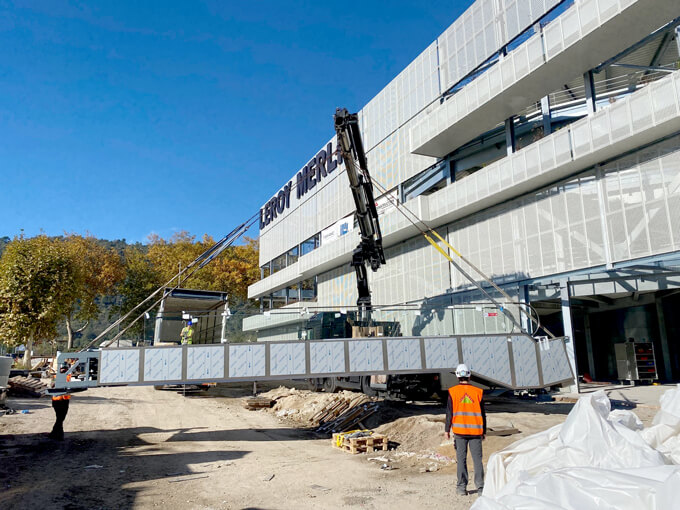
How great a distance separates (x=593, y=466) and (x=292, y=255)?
38507 mm

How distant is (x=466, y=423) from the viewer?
6.79m

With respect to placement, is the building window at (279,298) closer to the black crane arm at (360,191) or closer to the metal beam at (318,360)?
the black crane arm at (360,191)

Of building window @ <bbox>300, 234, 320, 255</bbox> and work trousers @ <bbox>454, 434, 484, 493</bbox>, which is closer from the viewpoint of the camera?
work trousers @ <bbox>454, 434, 484, 493</bbox>

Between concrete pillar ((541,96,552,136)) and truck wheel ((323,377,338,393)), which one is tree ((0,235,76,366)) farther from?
Result: concrete pillar ((541,96,552,136))

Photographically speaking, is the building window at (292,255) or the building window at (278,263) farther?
the building window at (278,263)

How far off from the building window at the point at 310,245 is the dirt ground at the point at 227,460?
21.1 metres

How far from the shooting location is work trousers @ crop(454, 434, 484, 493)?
6797 mm

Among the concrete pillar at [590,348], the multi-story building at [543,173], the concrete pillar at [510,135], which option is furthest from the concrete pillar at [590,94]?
the concrete pillar at [590,348]

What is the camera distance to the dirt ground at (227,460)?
23.8 feet

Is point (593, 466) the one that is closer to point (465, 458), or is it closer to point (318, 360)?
point (465, 458)

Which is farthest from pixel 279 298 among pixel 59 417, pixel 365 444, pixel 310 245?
pixel 365 444

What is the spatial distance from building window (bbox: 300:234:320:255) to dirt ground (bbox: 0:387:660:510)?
21.1 metres

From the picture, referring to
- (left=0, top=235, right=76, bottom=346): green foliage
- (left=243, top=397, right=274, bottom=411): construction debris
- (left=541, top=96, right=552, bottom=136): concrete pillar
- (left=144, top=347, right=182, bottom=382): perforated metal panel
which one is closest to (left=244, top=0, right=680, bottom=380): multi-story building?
(left=541, top=96, right=552, bottom=136): concrete pillar

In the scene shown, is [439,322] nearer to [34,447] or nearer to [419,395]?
[419,395]
